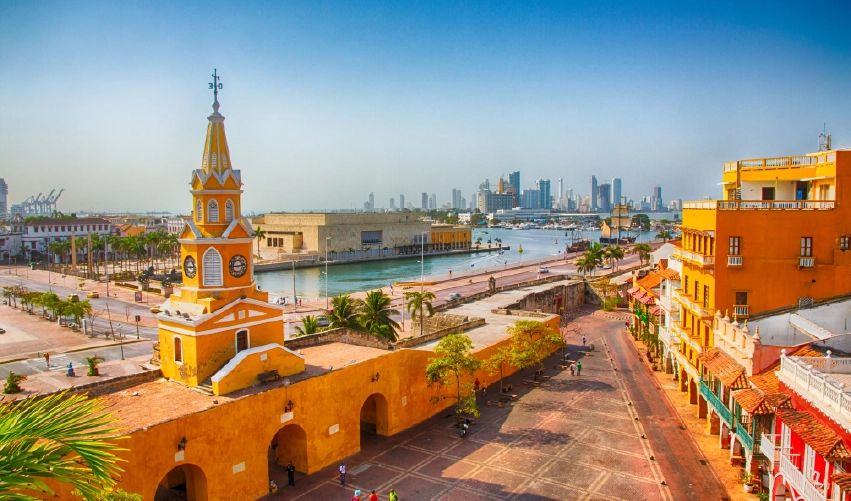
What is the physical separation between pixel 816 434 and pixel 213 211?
883 inches

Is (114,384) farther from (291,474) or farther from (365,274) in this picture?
(365,274)

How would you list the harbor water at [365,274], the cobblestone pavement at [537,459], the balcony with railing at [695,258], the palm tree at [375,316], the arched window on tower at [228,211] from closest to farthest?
the cobblestone pavement at [537,459], the arched window on tower at [228,211], the balcony with railing at [695,258], the palm tree at [375,316], the harbor water at [365,274]

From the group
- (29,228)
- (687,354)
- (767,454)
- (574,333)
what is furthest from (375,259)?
(767,454)

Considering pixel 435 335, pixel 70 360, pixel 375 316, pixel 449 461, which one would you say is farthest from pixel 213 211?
pixel 70 360

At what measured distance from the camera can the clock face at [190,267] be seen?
24234mm

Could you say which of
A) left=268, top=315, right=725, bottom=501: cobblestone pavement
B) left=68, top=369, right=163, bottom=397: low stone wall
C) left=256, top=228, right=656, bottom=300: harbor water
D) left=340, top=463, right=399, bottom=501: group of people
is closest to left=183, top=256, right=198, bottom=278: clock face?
left=68, top=369, right=163, bottom=397: low stone wall

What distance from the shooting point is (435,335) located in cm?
3625

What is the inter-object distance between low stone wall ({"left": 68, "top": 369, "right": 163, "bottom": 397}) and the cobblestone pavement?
6274 millimetres

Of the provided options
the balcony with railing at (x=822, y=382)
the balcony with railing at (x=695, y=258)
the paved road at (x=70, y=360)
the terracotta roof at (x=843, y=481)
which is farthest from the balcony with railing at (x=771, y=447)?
the paved road at (x=70, y=360)

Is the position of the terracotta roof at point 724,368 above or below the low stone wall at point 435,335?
above

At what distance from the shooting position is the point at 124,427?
1825cm

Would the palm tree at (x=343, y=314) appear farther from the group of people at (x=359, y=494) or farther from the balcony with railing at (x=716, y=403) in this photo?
the balcony with railing at (x=716, y=403)

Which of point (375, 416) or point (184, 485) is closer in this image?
point (184, 485)

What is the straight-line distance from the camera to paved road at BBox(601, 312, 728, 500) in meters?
22.7
